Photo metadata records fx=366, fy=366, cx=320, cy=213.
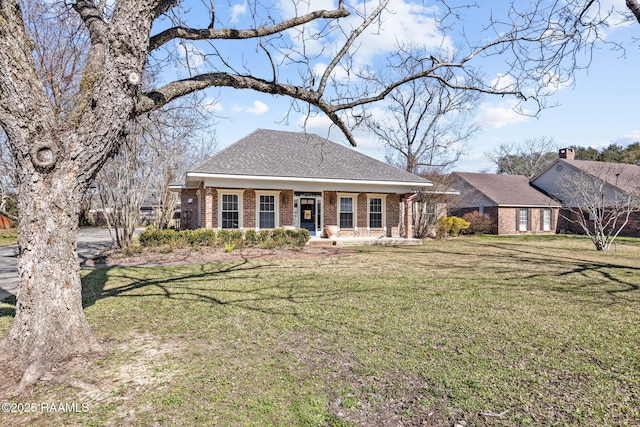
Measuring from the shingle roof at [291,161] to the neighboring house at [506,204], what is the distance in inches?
427

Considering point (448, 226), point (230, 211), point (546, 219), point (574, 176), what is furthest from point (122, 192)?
point (546, 219)

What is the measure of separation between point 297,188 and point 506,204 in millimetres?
17550

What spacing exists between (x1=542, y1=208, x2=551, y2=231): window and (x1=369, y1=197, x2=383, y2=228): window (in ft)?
56.3

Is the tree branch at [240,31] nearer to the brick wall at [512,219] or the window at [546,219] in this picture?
the brick wall at [512,219]

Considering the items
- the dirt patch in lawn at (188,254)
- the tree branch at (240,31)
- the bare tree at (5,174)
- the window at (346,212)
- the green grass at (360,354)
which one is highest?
the tree branch at (240,31)

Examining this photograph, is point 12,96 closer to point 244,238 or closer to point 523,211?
point 244,238

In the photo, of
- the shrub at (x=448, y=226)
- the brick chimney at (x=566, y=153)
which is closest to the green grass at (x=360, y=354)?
the shrub at (x=448, y=226)

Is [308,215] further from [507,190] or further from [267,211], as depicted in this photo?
[507,190]

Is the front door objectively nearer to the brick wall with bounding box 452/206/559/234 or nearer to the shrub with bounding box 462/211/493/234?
the shrub with bounding box 462/211/493/234

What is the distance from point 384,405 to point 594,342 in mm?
3211

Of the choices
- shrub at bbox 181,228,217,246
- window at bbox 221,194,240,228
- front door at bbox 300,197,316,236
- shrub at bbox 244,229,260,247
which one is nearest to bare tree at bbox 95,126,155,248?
shrub at bbox 181,228,217,246

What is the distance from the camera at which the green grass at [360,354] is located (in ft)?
9.70

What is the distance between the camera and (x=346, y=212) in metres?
18.6

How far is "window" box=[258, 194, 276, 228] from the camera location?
16.9 metres
